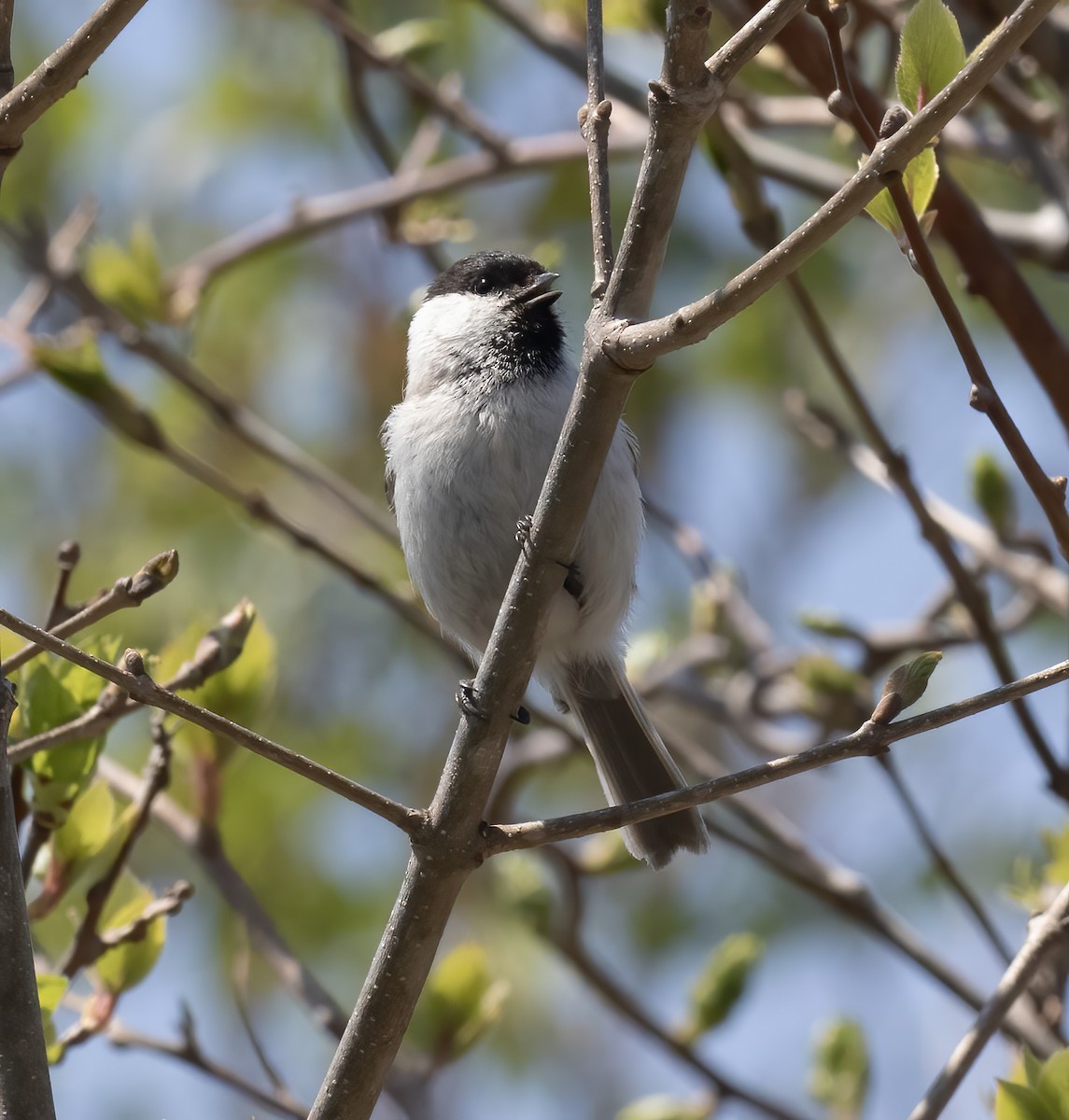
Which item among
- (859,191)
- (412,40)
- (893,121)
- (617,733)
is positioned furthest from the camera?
(412,40)

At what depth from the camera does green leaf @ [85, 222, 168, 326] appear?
113 inches

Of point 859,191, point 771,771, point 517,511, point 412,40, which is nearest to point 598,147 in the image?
point 859,191

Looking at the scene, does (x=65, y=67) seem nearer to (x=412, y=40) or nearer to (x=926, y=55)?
(x=926, y=55)

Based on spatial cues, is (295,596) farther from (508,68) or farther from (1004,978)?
(1004,978)

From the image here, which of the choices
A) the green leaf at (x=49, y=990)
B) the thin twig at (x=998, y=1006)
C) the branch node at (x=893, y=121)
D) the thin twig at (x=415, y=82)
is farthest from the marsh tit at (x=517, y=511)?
the branch node at (x=893, y=121)

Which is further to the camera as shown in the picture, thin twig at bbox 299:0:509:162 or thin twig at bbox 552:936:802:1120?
thin twig at bbox 299:0:509:162

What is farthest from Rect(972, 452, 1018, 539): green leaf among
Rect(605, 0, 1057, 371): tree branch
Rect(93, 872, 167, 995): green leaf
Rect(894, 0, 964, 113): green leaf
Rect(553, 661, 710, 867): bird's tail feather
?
Rect(93, 872, 167, 995): green leaf

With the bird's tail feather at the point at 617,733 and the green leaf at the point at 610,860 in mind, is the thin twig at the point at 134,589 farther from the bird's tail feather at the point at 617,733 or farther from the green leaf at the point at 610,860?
the bird's tail feather at the point at 617,733

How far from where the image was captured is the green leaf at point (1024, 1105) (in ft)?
5.20

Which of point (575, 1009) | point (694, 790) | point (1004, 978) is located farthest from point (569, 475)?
point (575, 1009)

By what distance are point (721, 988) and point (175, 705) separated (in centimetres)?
145

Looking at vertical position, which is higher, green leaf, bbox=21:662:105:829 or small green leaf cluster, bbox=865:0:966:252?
small green leaf cluster, bbox=865:0:966:252

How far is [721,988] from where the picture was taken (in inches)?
98.0

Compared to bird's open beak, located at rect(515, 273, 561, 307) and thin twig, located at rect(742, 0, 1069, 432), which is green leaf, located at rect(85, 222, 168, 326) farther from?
thin twig, located at rect(742, 0, 1069, 432)
